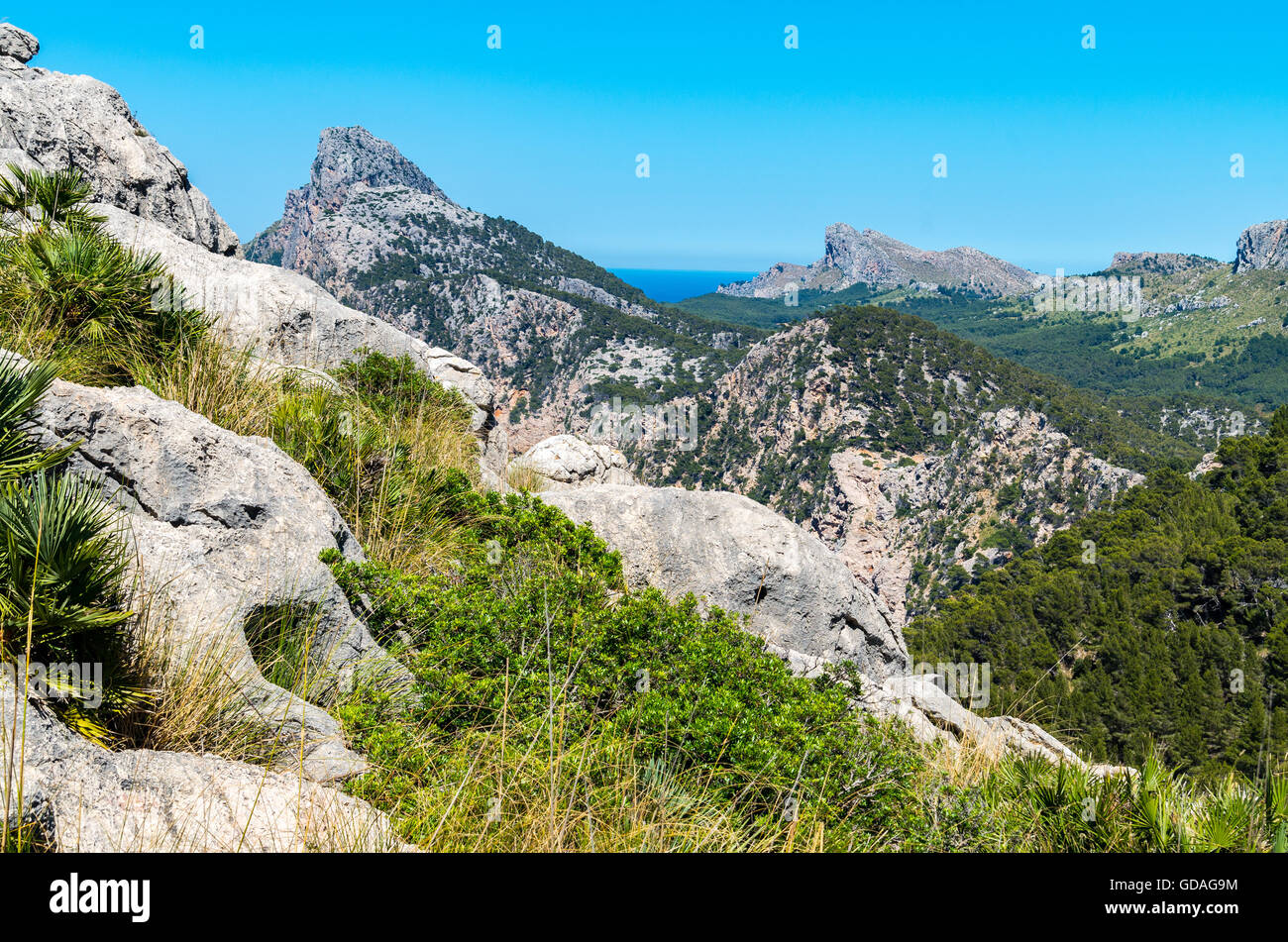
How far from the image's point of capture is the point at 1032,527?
60812 mm

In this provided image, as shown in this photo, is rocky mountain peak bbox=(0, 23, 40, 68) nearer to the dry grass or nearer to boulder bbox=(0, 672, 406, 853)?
the dry grass

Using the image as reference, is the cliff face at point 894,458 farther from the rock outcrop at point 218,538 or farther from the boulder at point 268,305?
the rock outcrop at point 218,538

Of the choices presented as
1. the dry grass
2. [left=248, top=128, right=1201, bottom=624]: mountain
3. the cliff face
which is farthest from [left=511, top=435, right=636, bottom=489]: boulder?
the cliff face

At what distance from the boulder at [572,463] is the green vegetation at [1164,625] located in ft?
39.4

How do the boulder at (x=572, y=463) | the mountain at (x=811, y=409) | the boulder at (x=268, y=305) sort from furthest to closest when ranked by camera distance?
the mountain at (x=811, y=409) < the boulder at (x=572, y=463) < the boulder at (x=268, y=305)

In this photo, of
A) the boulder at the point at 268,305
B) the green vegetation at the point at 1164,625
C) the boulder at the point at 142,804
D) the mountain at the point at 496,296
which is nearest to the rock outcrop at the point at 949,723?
the boulder at the point at 142,804

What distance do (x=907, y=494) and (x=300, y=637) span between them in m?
70.5

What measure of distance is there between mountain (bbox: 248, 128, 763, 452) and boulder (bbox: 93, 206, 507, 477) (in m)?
70.9

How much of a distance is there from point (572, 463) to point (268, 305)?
5.78 meters

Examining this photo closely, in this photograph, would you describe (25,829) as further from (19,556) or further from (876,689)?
(876,689)

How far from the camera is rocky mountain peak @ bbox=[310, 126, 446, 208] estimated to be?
155 m

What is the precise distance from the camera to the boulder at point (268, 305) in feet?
29.3

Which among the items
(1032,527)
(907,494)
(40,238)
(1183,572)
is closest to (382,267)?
(907,494)

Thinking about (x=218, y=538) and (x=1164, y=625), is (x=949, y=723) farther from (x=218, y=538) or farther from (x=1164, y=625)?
(x=1164, y=625)
